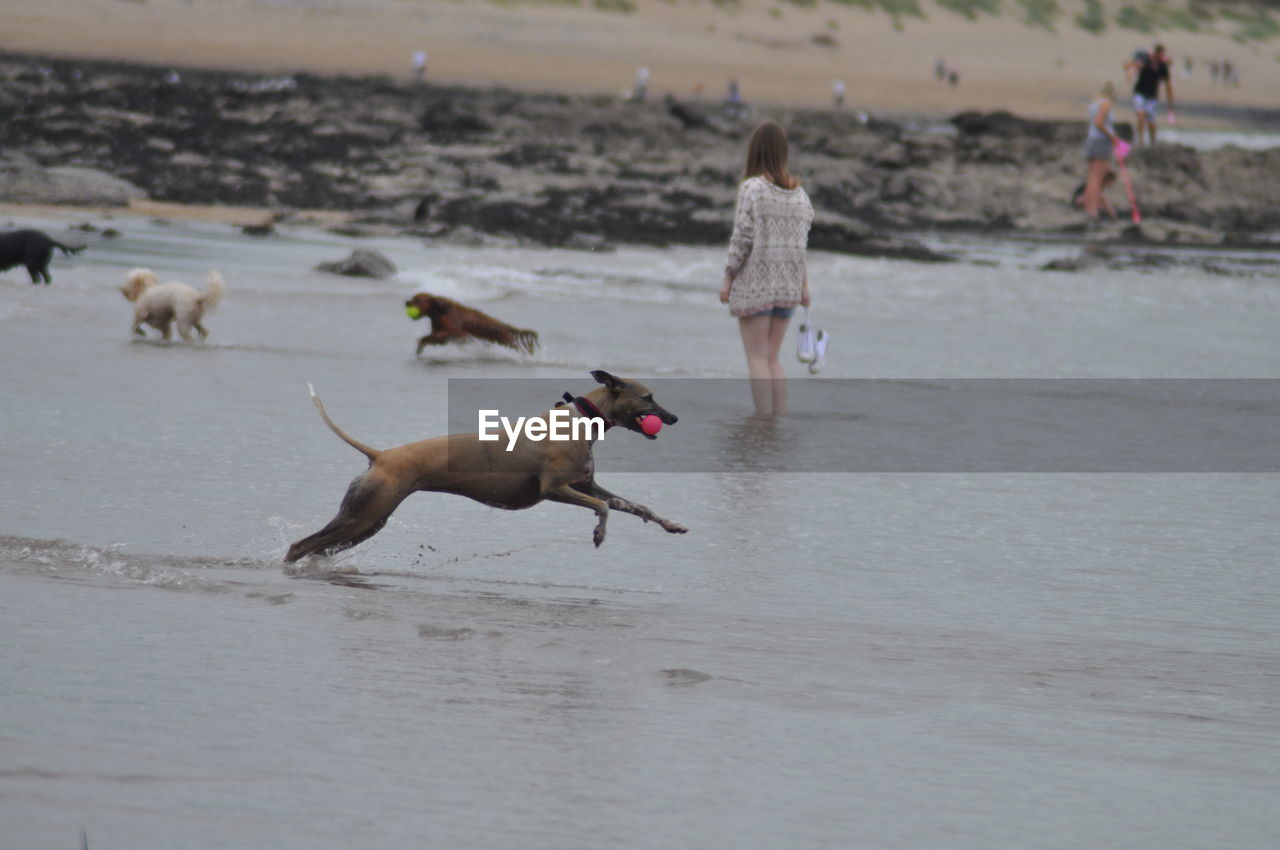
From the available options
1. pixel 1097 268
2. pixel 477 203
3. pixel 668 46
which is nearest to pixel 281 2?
pixel 668 46

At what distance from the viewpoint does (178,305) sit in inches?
496

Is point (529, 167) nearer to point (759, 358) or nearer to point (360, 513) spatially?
point (759, 358)

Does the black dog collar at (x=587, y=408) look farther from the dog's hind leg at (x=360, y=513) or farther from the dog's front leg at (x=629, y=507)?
the dog's hind leg at (x=360, y=513)

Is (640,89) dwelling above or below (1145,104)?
below

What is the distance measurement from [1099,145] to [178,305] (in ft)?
59.7

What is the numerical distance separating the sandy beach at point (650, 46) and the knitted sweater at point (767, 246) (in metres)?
40.1

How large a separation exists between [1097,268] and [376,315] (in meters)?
11.8

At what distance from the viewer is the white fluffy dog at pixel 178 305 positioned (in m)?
12.6

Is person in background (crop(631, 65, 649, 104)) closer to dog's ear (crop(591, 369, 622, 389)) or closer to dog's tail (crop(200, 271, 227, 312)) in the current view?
dog's tail (crop(200, 271, 227, 312))

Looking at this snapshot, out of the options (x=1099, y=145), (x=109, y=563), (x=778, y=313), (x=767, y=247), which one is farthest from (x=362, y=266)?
(x=1099, y=145)

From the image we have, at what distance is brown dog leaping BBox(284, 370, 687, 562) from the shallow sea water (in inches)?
11.0

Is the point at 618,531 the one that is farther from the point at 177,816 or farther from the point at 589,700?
the point at 177,816

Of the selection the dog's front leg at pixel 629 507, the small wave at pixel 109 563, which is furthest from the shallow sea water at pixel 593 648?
the dog's front leg at pixel 629 507

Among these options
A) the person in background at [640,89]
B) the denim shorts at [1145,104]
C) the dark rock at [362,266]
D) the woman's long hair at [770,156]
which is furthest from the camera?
the person in background at [640,89]
